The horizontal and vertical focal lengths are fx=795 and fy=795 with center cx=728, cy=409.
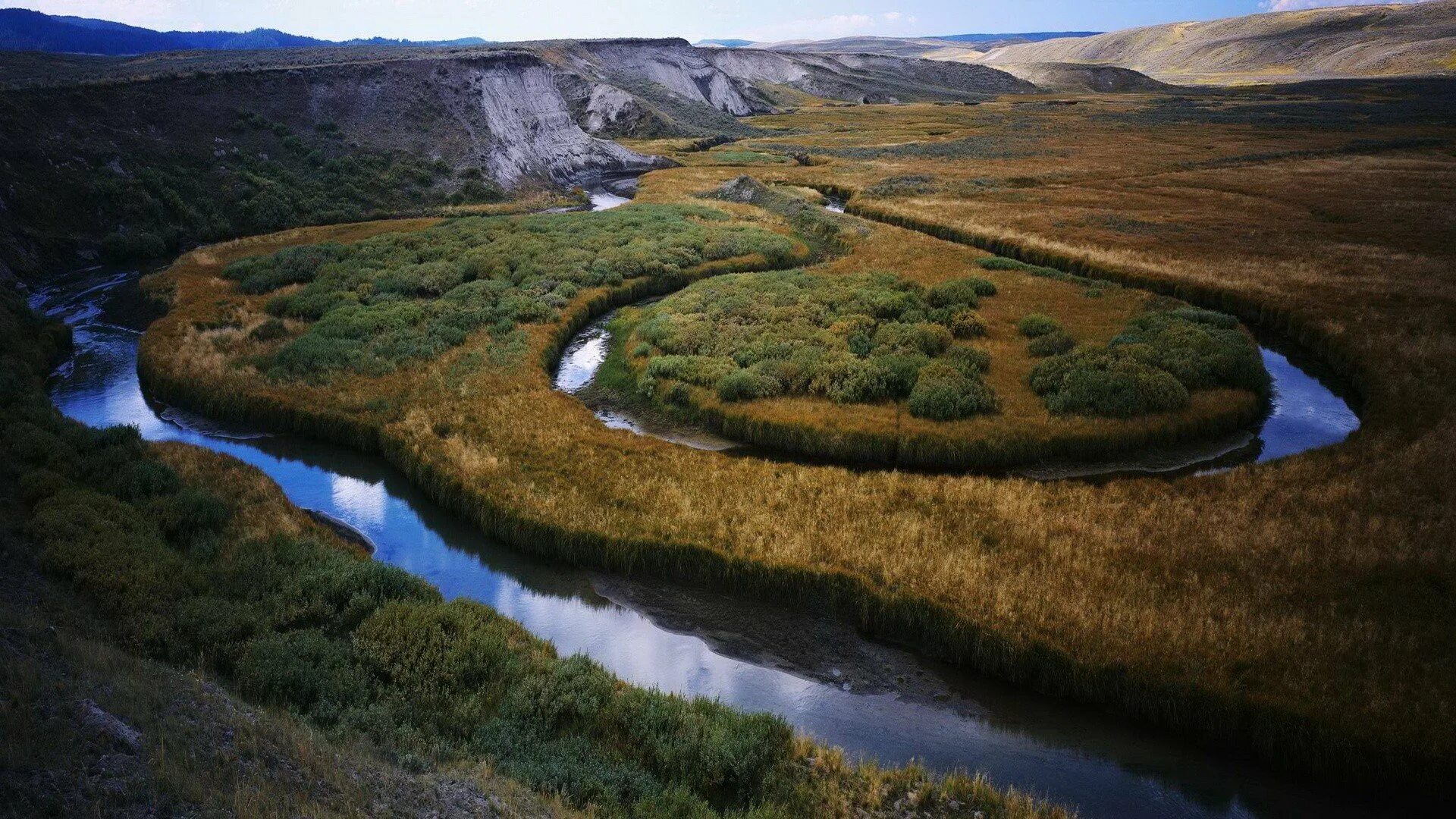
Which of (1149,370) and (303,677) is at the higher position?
(1149,370)

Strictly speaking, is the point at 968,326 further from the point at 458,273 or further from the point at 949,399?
the point at 458,273

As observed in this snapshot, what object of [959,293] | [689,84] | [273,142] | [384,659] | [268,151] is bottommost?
[384,659]

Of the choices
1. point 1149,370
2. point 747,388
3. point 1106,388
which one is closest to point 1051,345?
point 1149,370

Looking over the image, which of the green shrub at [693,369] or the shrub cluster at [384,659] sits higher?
the green shrub at [693,369]

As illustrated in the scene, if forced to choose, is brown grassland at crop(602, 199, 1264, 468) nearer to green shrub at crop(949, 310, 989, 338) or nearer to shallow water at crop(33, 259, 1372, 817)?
green shrub at crop(949, 310, 989, 338)

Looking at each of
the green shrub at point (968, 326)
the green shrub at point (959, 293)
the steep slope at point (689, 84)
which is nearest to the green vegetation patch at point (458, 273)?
the green shrub at point (959, 293)

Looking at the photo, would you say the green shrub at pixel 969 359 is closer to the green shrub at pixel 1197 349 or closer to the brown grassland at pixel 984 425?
the brown grassland at pixel 984 425

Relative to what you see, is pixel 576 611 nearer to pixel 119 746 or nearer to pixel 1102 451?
pixel 119 746
